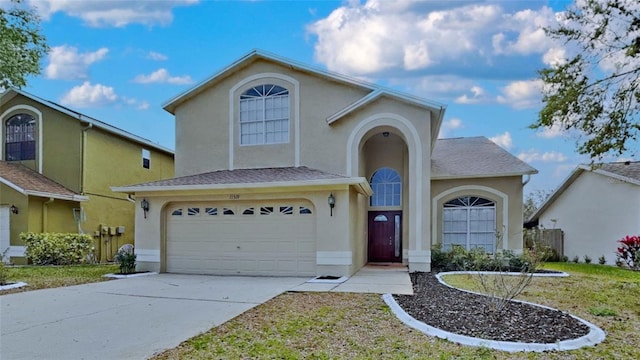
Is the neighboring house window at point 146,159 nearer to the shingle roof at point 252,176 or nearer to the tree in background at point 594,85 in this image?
the shingle roof at point 252,176

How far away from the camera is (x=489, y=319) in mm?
6812

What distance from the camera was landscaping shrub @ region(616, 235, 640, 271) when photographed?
604 inches

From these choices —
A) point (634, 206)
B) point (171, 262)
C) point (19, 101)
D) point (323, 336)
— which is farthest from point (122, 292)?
point (634, 206)

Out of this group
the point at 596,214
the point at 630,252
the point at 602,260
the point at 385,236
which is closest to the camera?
the point at 630,252

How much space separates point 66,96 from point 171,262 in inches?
534

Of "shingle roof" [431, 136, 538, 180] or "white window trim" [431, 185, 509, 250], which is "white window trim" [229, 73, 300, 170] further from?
"white window trim" [431, 185, 509, 250]

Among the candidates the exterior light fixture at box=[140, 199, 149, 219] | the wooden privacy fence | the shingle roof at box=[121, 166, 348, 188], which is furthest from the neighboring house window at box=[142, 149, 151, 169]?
the wooden privacy fence

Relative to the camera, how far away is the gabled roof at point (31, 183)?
16.5 metres

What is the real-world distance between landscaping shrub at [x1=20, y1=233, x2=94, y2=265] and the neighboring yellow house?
3.01 feet

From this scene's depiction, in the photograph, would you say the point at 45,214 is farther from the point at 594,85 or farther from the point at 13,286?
the point at 594,85

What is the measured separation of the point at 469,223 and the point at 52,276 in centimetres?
1419

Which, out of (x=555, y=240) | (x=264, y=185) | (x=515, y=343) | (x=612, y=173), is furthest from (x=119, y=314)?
(x=555, y=240)

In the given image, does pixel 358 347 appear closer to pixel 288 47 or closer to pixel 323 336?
pixel 323 336

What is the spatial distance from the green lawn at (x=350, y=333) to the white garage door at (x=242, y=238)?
132 inches
